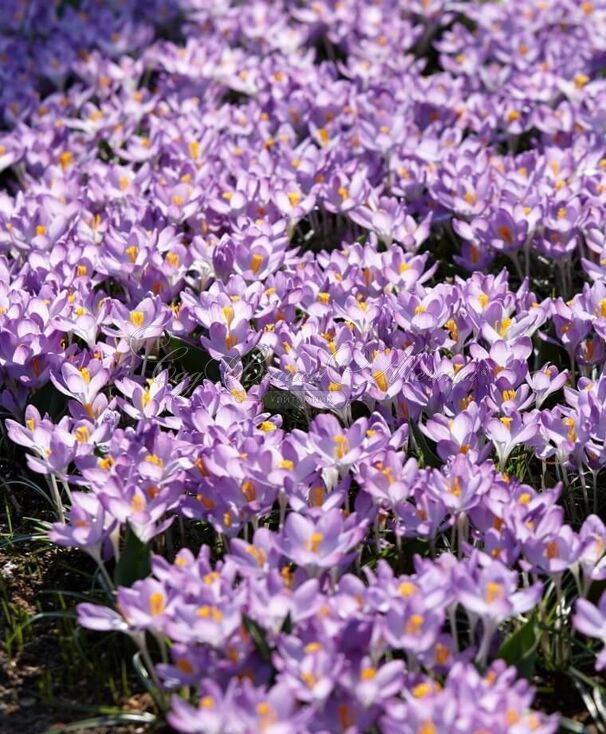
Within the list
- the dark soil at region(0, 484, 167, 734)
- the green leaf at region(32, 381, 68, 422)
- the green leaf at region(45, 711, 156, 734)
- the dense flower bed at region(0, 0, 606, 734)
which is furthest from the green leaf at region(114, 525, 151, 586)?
the green leaf at region(32, 381, 68, 422)

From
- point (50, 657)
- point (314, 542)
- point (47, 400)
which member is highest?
point (314, 542)

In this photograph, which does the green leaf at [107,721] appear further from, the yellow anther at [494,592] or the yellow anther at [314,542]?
the yellow anther at [494,592]

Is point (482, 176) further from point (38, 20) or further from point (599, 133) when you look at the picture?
point (38, 20)

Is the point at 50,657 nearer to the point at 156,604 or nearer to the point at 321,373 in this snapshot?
the point at 156,604

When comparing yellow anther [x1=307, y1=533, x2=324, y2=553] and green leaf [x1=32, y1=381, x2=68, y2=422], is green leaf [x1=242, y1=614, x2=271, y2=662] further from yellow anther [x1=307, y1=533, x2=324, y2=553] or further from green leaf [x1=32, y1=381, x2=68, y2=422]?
green leaf [x1=32, y1=381, x2=68, y2=422]

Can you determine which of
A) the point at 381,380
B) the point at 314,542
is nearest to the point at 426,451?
the point at 381,380

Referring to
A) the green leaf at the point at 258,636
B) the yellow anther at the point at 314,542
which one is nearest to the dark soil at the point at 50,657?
the green leaf at the point at 258,636

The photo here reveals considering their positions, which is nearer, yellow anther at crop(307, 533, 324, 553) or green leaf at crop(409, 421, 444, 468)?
yellow anther at crop(307, 533, 324, 553)
